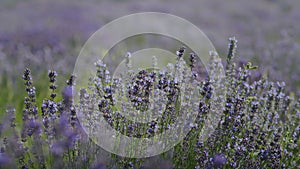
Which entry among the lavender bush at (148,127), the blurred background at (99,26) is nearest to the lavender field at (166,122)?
the lavender bush at (148,127)

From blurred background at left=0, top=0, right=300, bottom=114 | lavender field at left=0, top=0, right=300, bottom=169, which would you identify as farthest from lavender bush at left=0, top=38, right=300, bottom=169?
blurred background at left=0, top=0, right=300, bottom=114

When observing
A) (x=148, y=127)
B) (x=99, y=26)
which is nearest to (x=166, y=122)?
(x=148, y=127)

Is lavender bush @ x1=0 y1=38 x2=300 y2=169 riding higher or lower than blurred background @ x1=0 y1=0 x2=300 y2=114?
lower

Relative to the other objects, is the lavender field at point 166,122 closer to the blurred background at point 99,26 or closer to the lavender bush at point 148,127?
the lavender bush at point 148,127

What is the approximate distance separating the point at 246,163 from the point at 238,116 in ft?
0.93

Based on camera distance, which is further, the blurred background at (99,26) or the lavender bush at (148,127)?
the blurred background at (99,26)

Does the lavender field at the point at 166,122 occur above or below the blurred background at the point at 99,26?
below

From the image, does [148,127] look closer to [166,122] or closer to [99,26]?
[166,122]

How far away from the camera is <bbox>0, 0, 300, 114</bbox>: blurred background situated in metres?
5.49

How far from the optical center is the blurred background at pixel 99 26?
549 cm

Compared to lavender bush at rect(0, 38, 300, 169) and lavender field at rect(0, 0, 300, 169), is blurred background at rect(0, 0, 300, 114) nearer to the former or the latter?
lavender field at rect(0, 0, 300, 169)

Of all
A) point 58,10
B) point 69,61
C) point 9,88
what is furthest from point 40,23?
point 9,88

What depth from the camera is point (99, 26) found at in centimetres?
904

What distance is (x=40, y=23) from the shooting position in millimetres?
9188
